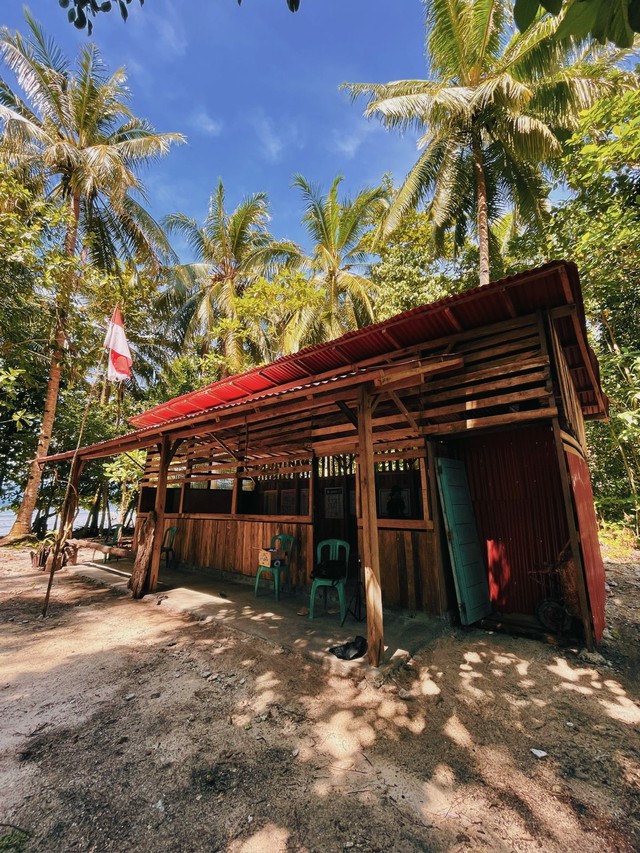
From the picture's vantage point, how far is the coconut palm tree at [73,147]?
500 inches

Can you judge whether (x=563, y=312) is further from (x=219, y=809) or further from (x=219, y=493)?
(x=219, y=493)

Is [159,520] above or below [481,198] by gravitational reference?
below

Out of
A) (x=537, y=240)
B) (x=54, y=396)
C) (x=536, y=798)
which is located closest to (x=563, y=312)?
(x=536, y=798)

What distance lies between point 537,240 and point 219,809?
14.7m

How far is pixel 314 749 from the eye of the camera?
2.73 metres

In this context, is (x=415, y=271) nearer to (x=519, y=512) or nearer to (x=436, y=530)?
(x=519, y=512)

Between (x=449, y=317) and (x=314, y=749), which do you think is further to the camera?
(x=449, y=317)

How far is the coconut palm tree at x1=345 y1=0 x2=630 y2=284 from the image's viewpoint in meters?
9.85

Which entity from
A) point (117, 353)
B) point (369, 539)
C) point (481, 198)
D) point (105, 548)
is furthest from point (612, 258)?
point (105, 548)

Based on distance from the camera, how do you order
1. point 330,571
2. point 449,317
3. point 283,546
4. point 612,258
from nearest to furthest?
point 449,317 → point 330,571 → point 283,546 → point 612,258

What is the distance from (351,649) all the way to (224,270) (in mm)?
18092

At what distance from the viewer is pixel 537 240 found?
1153cm

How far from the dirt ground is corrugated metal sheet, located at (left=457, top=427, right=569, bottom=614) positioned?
3.20 feet

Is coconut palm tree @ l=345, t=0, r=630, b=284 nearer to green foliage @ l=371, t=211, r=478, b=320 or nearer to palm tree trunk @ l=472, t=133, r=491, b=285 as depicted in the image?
palm tree trunk @ l=472, t=133, r=491, b=285
